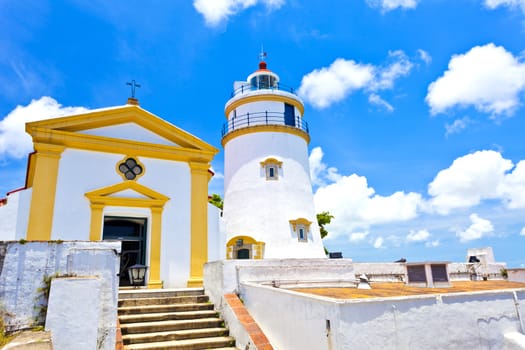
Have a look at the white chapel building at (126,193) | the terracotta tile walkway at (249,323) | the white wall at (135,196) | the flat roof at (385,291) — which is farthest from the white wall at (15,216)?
the flat roof at (385,291)

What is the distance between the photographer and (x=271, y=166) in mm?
18141

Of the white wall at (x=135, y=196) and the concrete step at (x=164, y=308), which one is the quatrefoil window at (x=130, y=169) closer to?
the white wall at (x=135, y=196)

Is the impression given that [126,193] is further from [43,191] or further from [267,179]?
[267,179]

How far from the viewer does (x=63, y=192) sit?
11.4m

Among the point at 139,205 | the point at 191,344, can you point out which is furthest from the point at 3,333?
the point at 139,205

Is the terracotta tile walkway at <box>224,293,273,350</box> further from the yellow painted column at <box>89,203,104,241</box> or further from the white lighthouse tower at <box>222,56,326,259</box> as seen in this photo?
the white lighthouse tower at <box>222,56,326,259</box>

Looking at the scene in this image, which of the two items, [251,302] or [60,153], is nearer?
[251,302]

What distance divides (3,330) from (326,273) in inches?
310

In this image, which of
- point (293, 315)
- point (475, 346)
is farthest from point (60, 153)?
point (475, 346)

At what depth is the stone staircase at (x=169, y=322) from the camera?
7758 millimetres

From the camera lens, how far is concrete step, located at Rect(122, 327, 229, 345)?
7.65 m

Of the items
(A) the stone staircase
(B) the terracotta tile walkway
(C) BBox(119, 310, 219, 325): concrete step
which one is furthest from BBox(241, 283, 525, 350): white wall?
(C) BBox(119, 310, 219, 325): concrete step

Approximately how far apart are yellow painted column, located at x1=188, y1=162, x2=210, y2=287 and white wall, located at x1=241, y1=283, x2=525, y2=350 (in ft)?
16.5

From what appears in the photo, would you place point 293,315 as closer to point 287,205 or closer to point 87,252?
point 87,252
